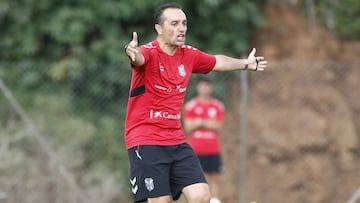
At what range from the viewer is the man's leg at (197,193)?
7.75 m

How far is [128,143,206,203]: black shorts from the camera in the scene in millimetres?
7762

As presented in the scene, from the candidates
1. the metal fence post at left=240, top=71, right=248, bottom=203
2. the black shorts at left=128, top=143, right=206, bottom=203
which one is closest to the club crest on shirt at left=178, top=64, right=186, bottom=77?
the black shorts at left=128, top=143, right=206, bottom=203

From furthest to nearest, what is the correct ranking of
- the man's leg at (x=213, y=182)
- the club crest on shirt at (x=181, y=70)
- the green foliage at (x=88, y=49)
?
the green foliage at (x=88, y=49)
the man's leg at (x=213, y=182)
the club crest on shirt at (x=181, y=70)

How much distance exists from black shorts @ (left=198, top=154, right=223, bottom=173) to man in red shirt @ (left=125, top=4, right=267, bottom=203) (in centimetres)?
485

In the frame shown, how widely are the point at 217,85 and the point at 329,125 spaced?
1.93 m

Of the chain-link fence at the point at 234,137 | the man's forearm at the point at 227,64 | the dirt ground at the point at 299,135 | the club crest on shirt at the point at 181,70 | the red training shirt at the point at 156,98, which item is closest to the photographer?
the red training shirt at the point at 156,98

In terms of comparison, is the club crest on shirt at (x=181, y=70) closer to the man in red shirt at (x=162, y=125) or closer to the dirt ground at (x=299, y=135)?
the man in red shirt at (x=162, y=125)

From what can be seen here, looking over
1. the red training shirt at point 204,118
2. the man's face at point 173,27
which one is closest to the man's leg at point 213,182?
the red training shirt at point 204,118

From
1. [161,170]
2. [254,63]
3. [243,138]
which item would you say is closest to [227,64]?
[254,63]

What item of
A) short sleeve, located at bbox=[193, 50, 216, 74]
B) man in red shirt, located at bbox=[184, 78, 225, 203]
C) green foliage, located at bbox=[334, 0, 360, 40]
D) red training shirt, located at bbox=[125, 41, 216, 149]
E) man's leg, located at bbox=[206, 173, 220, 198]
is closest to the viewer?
red training shirt, located at bbox=[125, 41, 216, 149]

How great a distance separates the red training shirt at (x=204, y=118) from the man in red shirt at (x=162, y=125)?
4.73 metres

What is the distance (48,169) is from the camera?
12.4 meters

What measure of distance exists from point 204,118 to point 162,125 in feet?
16.1

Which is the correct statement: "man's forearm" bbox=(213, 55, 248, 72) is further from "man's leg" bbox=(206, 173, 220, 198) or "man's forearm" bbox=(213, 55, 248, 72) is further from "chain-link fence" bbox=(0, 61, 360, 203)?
"man's leg" bbox=(206, 173, 220, 198)
